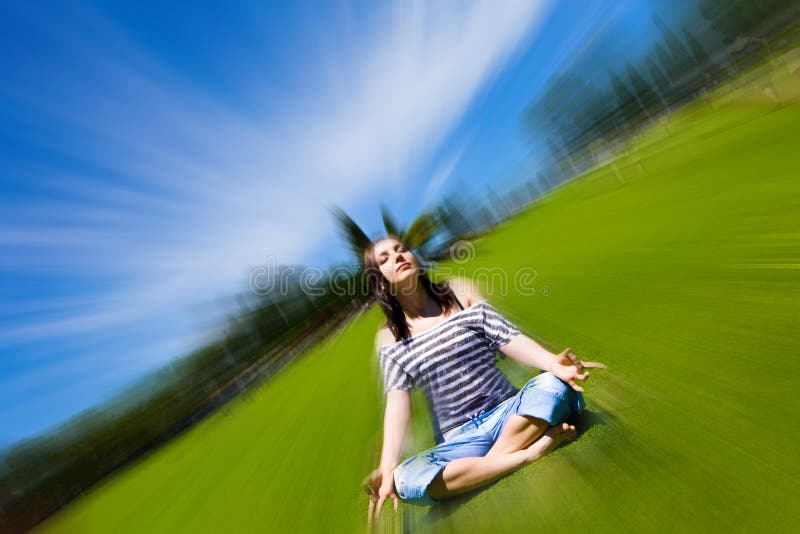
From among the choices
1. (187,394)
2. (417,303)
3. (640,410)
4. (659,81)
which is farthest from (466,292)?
(659,81)

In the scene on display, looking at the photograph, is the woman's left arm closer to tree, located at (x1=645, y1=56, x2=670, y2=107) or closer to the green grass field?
the green grass field

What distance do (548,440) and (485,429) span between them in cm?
36

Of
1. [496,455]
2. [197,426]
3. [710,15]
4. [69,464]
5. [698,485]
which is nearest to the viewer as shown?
[698,485]

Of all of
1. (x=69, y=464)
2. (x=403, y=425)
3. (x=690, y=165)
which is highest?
(x=69, y=464)

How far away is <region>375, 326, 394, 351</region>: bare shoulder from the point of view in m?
3.16

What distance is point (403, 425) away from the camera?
2871mm

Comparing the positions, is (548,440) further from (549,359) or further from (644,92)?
(644,92)

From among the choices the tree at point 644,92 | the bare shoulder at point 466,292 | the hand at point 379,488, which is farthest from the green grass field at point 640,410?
the tree at point 644,92

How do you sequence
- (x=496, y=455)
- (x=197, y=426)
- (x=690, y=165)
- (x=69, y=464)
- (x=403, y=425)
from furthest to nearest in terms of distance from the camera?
(x=197, y=426) < (x=69, y=464) < (x=690, y=165) < (x=403, y=425) < (x=496, y=455)

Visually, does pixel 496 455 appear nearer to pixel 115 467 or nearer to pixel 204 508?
pixel 204 508

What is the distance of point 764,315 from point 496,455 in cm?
203

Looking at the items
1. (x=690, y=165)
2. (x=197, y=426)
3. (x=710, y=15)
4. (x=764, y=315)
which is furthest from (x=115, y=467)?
(x=710, y=15)

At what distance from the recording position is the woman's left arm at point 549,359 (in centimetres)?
242

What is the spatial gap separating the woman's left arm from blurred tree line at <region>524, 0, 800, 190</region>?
33.6m
